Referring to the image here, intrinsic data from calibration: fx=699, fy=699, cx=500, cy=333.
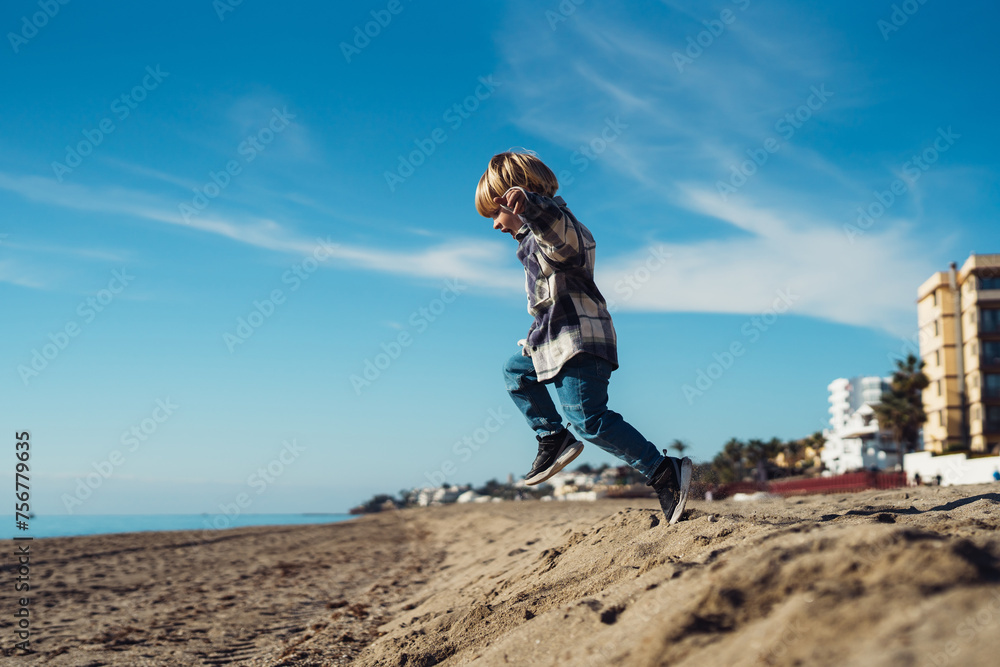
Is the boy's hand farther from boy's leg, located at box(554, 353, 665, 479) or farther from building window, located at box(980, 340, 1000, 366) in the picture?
building window, located at box(980, 340, 1000, 366)

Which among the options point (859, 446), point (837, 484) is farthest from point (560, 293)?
point (859, 446)

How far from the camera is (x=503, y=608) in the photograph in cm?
340

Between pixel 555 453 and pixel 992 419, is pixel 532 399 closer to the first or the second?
pixel 555 453

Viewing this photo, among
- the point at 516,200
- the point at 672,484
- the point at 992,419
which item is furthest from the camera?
the point at 992,419

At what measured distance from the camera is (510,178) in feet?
11.2

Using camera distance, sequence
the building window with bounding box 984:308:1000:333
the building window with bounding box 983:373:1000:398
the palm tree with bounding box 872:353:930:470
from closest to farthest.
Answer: the building window with bounding box 983:373:1000:398 < the building window with bounding box 984:308:1000:333 < the palm tree with bounding box 872:353:930:470

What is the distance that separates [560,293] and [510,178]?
624 millimetres

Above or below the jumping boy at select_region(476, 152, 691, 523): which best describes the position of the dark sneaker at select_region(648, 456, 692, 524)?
below

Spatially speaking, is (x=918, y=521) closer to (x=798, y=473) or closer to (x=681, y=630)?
(x=681, y=630)

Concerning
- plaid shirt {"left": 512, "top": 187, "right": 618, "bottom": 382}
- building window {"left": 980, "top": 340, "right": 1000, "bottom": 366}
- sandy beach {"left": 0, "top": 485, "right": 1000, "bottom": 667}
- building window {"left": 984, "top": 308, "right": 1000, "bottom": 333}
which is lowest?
sandy beach {"left": 0, "top": 485, "right": 1000, "bottom": 667}

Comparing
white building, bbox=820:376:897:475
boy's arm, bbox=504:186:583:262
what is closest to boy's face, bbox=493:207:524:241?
boy's arm, bbox=504:186:583:262

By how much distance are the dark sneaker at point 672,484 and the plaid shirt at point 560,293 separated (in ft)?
2.04

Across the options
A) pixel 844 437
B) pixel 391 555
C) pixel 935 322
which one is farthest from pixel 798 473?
pixel 391 555

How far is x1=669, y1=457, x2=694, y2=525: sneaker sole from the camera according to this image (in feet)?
Answer: 11.7
